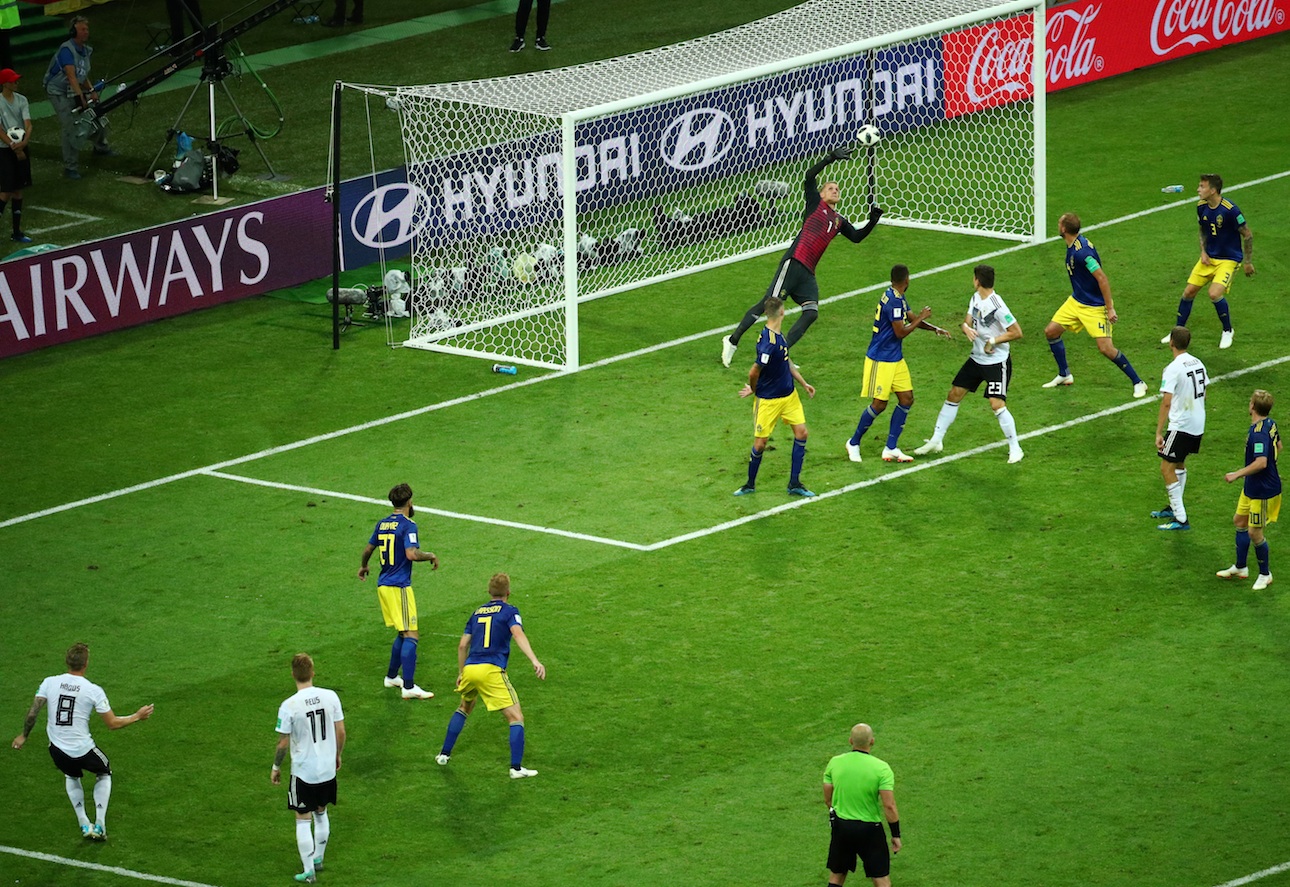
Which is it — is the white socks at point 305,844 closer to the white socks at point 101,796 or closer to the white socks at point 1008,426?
the white socks at point 101,796

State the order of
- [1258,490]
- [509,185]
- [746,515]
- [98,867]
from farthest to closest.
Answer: [509,185] → [746,515] → [1258,490] → [98,867]

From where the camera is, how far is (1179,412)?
717 inches

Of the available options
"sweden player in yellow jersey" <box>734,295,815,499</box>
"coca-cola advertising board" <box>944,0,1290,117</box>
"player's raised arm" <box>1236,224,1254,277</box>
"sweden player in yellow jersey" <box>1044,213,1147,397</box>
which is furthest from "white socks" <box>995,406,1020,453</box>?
"coca-cola advertising board" <box>944,0,1290,117</box>

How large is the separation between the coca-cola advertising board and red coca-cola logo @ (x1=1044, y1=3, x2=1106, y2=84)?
2cm

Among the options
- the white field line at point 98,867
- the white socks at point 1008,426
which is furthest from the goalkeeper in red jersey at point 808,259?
the white field line at point 98,867

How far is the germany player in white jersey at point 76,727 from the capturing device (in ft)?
46.4

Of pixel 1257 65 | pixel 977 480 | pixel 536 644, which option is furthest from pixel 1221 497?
pixel 1257 65

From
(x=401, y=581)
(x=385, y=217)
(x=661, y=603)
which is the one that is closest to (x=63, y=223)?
(x=385, y=217)

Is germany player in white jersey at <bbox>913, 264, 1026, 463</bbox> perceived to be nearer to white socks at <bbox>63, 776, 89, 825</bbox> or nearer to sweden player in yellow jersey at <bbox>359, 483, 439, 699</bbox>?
sweden player in yellow jersey at <bbox>359, 483, 439, 699</bbox>

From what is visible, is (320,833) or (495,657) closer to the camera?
(320,833)

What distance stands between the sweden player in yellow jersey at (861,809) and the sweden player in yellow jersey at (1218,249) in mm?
11778

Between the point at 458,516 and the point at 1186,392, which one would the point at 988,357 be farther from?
the point at 458,516

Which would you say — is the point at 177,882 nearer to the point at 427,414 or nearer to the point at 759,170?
the point at 427,414

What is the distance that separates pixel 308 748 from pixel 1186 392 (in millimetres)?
8765
